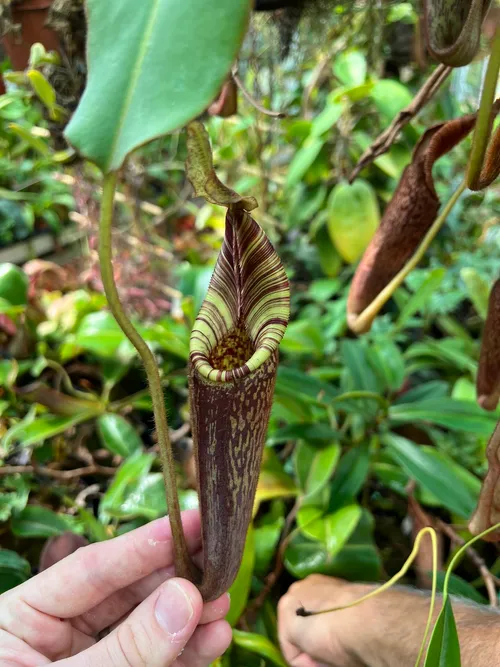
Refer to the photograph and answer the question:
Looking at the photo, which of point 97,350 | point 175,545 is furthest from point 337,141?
point 175,545

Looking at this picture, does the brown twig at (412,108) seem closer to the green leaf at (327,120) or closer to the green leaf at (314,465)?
the green leaf at (314,465)

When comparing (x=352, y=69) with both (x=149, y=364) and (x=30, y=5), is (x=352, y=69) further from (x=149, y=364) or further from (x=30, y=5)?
(x=149, y=364)

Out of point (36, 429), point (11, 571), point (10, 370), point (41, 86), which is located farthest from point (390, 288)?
point (10, 370)

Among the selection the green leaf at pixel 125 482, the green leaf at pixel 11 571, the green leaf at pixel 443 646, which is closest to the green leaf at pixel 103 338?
the green leaf at pixel 125 482

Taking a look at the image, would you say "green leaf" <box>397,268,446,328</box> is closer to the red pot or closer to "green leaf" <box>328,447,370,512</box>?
"green leaf" <box>328,447,370,512</box>

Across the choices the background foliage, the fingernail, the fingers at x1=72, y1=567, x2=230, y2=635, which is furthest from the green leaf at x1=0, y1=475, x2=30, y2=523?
the fingernail
